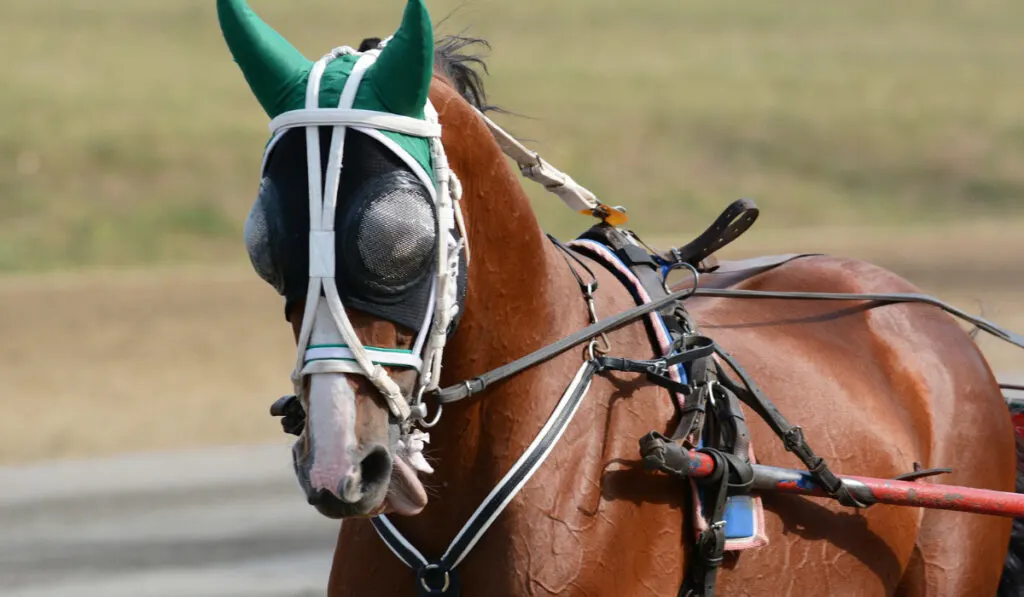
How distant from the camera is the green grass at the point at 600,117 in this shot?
22688 mm

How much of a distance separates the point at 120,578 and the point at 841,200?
67.4 feet

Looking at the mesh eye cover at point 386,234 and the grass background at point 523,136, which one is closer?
the mesh eye cover at point 386,234

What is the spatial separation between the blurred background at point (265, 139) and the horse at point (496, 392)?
1033 millimetres

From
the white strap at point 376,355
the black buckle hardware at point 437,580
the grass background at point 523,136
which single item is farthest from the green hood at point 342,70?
the grass background at point 523,136

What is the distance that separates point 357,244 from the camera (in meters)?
2.54

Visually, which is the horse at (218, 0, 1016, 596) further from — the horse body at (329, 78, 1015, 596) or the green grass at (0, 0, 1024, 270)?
the green grass at (0, 0, 1024, 270)

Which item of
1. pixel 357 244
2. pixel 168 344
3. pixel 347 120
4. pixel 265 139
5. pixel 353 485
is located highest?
pixel 265 139

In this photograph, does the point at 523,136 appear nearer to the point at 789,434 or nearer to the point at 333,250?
the point at 789,434

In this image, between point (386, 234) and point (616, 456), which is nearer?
point (386, 234)

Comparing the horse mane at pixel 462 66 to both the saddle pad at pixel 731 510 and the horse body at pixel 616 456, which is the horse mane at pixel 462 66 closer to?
the horse body at pixel 616 456

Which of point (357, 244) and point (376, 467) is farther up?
point (357, 244)

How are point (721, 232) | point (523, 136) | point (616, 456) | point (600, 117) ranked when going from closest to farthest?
point (616, 456) < point (721, 232) < point (523, 136) < point (600, 117)

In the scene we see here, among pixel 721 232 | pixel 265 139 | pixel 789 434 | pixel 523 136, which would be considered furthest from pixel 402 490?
pixel 265 139

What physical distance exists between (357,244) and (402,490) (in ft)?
1.60
